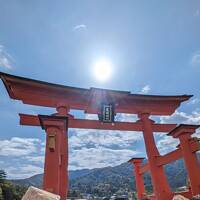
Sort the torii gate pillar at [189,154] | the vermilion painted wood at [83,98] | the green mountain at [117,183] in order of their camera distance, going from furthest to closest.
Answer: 1. the green mountain at [117,183]
2. the vermilion painted wood at [83,98]
3. the torii gate pillar at [189,154]

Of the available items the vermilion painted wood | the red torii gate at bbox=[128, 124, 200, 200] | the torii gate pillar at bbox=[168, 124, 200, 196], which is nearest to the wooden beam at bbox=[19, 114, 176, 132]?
the vermilion painted wood

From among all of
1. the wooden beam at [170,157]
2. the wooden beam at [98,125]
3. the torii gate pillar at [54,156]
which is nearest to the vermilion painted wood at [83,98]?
the wooden beam at [98,125]

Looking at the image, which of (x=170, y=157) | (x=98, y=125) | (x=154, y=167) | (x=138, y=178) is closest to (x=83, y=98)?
(x=98, y=125)

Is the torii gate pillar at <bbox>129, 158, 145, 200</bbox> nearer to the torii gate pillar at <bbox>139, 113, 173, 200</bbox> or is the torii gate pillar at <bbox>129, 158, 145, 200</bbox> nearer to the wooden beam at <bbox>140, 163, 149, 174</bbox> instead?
the wooden beam at <bbox>140, 163, 149, 174</bbox>

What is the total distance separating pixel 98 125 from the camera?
8828 millimetres

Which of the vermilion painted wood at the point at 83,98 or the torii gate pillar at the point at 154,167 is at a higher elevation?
the vermilion painted wood at the point at 83,98

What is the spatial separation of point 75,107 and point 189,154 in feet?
16.2

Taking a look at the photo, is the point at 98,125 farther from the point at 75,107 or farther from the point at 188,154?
the point at 188,154

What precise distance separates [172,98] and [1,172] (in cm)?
3572

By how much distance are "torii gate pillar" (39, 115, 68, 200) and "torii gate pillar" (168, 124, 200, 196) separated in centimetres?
427

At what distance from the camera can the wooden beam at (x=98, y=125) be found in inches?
316

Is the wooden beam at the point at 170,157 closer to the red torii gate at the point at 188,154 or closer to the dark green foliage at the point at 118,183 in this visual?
the red torii gate at the point at 188,154

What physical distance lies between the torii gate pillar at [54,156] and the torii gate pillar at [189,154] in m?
4.27

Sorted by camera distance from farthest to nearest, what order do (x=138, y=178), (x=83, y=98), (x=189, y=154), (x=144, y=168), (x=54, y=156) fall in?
1. (x=138, y=178)
2. (x=144, y=168)
3. (x=83, y=98)
4. (x=189, y=154)
5. (x=54, y=156)
